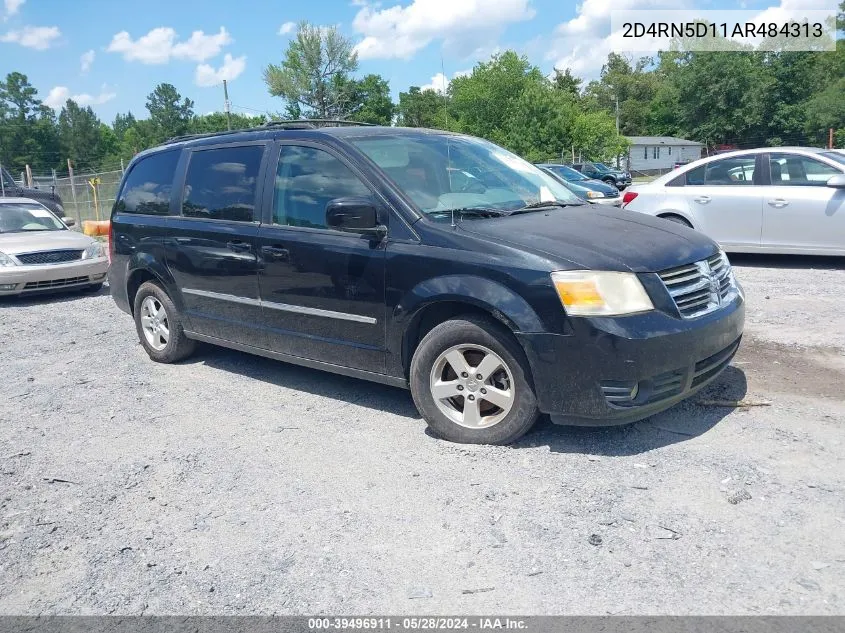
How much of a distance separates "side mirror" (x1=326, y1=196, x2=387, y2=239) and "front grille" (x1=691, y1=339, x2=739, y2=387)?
6.63 ft

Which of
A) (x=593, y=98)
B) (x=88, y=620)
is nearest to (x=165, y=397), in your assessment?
(x=88, y=620)

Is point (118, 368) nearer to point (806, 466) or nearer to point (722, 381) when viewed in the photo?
point (722, 381)

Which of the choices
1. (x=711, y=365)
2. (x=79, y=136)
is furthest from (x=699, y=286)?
(x=79, y=136)

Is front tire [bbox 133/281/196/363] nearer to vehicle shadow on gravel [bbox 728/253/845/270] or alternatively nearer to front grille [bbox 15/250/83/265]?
front grille [bbox 15/250/83/265]

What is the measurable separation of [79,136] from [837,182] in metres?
97.7

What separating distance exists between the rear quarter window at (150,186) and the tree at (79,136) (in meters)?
87.6

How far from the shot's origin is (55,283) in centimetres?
1040

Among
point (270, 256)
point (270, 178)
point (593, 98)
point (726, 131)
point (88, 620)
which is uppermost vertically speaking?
point (593, 98)

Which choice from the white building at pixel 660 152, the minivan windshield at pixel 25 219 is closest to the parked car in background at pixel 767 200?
the minivan windshield at pixel 25 219

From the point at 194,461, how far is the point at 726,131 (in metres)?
71.6

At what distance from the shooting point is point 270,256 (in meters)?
5.09

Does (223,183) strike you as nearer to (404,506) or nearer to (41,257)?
(404,506)

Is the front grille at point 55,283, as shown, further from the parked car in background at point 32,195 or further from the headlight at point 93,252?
the parked car in background at point 32,195

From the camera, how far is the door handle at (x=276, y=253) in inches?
196
